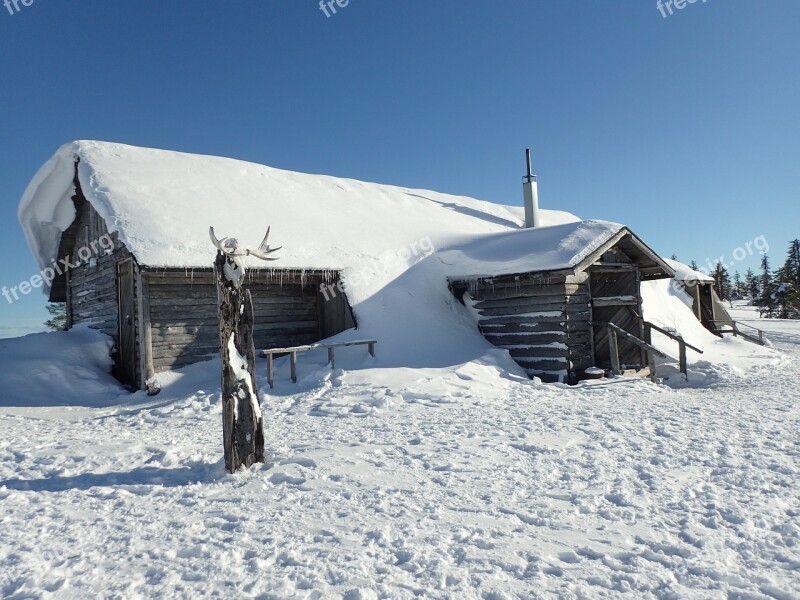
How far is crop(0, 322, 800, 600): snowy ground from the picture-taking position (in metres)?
3.38

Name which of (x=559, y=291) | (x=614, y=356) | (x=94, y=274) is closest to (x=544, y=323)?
(x=559, y=291)

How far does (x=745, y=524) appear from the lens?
405cm

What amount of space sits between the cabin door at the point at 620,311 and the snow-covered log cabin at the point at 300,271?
50 millimetres

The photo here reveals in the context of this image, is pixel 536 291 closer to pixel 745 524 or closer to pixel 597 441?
pixel 597 441

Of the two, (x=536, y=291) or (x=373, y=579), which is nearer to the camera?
(x=373, y=579)

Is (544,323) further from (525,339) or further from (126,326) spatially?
(126,326)

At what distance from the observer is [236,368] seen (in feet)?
19.5

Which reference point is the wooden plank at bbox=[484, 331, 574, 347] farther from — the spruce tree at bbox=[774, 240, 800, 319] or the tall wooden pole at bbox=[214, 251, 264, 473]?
the spruce tree at bbox=[774, 240, 800, 319]

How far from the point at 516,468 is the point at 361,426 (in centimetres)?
265

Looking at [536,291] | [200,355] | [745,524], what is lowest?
[745,524]

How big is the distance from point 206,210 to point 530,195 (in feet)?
44.4

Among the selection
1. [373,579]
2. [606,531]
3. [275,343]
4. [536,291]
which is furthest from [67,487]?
[536,291]

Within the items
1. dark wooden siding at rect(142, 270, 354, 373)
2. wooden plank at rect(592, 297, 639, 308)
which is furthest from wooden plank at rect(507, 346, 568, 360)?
dark wooden siding at rect(142, 270, 354, 373)

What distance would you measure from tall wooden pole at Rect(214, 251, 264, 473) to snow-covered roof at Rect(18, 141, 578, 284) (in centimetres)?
542
